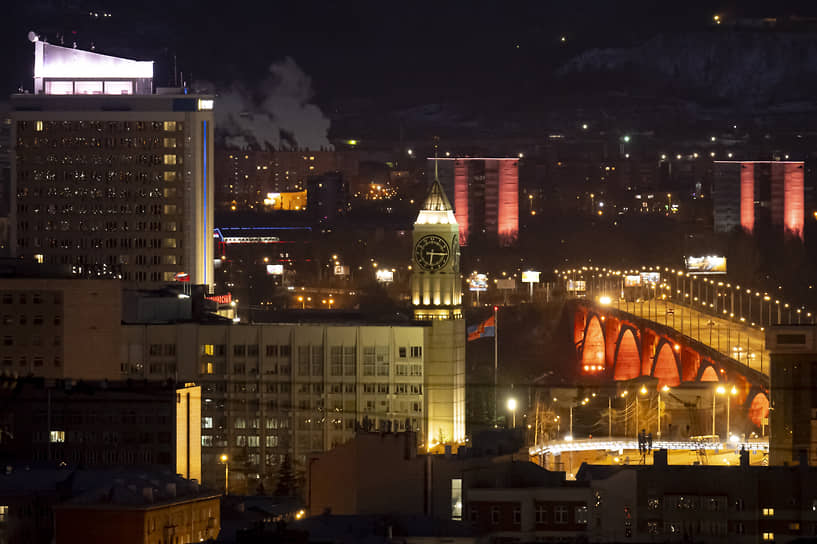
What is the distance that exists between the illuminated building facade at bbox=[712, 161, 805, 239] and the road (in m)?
29.7

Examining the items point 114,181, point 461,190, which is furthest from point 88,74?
point 461,190

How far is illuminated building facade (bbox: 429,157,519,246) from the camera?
410 feet

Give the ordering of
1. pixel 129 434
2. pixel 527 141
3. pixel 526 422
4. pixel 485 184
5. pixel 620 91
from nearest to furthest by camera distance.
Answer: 1. pixel 129 434
2. pixel 526 422
3. pixel 485 184
4. pixel 527 141
5. pixel 620 91

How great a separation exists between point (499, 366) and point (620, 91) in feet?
336

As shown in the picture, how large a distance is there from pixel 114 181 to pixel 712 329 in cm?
1989

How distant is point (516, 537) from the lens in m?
27.0

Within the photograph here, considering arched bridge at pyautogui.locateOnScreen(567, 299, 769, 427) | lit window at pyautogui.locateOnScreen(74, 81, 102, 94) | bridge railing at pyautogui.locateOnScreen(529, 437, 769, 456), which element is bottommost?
bridge railing at pyautogui.locateOnScreen(529, 437, 769, 456)

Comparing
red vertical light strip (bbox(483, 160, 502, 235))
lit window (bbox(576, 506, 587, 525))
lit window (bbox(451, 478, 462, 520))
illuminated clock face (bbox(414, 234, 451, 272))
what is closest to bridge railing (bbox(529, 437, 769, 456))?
illuminated clock face (bbox(414, 234, 451, 272))

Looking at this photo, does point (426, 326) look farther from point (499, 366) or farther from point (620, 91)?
point (620, 91)

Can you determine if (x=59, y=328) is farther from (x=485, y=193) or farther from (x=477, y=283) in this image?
(x=485, y=193)

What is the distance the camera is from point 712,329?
77500mm

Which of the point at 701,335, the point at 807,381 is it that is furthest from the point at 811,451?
the point at 701,335

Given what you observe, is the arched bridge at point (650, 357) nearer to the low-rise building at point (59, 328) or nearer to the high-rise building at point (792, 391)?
the high-rise building at point (792, 391)

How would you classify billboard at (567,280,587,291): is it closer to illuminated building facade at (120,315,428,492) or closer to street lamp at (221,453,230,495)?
illuminated building facade at (120,315,428,492)
